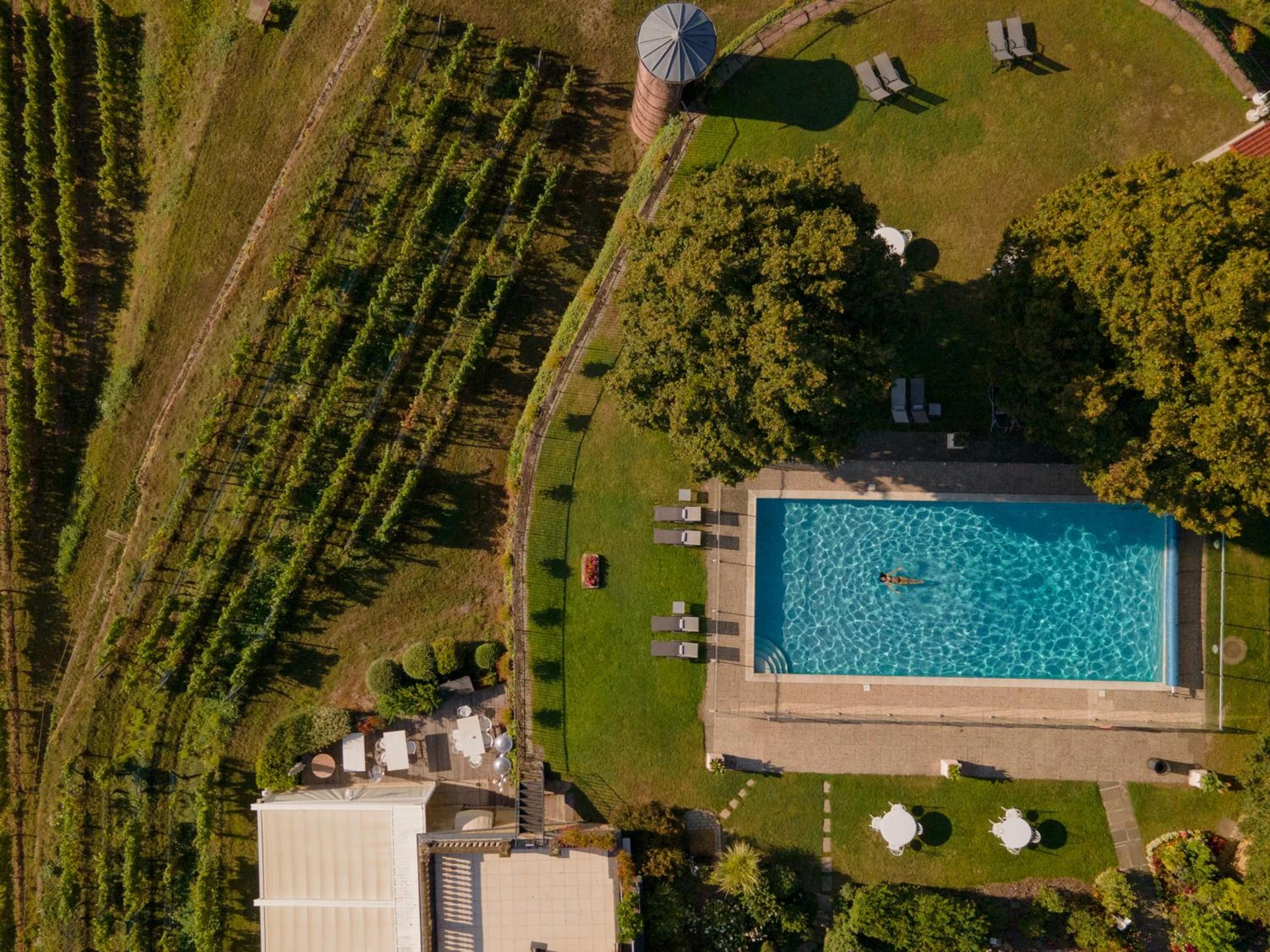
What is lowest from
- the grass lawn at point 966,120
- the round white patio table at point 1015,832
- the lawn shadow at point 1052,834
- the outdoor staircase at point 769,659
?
the lawn shadow at point 1052,834

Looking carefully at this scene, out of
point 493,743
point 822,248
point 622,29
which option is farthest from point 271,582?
point 622,29

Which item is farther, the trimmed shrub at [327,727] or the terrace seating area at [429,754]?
the terrace seating area at [429,754]

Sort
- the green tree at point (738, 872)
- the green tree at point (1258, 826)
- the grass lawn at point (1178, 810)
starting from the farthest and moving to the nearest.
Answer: the grass lawn at point (1178, 810)
the green tree at point (738, 872)
the green tree at point (1258, 826)

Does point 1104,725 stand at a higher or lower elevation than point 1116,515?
lower

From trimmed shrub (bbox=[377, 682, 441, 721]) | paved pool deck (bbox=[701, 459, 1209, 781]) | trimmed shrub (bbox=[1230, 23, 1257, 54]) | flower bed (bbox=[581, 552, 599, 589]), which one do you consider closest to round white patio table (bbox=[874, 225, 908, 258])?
paved pool deck (bbox=[701, 459, 1209, 781])

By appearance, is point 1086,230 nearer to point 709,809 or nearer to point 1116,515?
point 1116,515

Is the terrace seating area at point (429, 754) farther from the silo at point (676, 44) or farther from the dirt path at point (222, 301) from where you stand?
the silo at point (676, 44)

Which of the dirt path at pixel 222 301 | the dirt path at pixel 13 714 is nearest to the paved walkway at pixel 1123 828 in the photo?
the dirt path at pixel 222 301

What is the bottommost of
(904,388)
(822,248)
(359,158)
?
(904,388)
